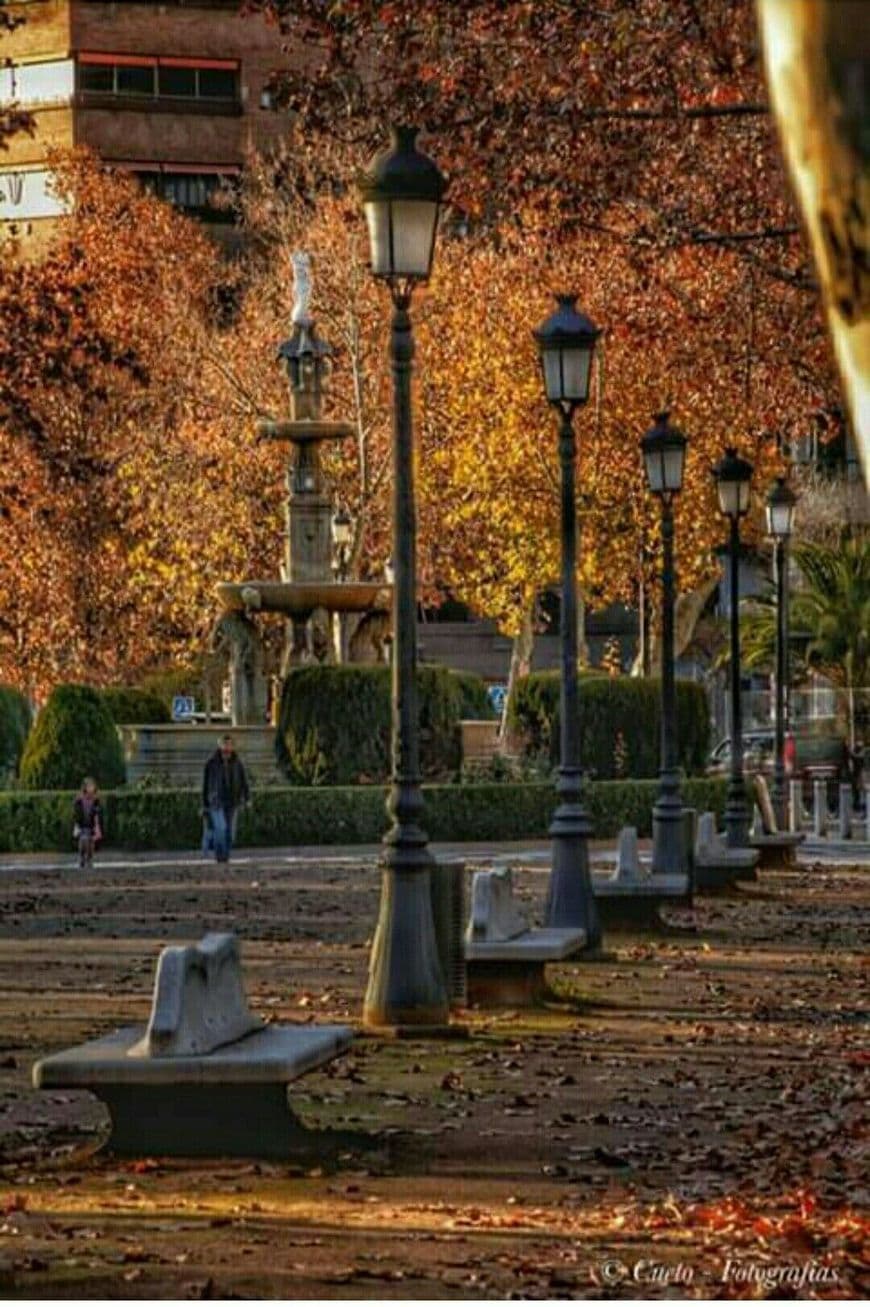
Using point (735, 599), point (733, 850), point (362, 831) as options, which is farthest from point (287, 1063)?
point (362, 831)

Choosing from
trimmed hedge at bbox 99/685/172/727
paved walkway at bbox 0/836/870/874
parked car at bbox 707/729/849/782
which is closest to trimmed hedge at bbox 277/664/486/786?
paved walkway at bbox 0/836/870/874

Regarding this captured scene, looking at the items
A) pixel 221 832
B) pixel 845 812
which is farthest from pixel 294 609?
pixel 221 832

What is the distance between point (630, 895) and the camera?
23.2 metres

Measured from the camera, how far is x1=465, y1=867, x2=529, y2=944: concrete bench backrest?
16.4m

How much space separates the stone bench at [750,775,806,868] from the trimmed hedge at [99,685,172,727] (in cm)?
1926

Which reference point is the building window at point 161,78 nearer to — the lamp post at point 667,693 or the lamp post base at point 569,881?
the lamp post at point 667,693

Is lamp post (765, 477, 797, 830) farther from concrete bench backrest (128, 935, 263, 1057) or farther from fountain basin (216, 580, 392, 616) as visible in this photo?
concrete bench backrest (128, 935, 263, 1057)

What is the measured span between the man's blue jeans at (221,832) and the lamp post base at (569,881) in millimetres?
18577

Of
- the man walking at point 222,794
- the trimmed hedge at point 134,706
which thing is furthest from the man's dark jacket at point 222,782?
the trimmed hedge at point 134,706

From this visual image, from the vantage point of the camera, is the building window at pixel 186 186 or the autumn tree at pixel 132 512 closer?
the autumn tree at pixel 132 512

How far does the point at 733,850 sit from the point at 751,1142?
21.7 m

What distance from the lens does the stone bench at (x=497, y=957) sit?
1642cm

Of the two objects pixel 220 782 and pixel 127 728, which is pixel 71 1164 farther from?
pixel 127 728

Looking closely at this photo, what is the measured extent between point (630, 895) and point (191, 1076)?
13.9 m
